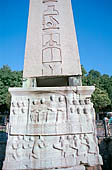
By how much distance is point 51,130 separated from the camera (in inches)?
84.3

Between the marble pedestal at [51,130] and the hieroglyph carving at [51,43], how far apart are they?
0.57 m

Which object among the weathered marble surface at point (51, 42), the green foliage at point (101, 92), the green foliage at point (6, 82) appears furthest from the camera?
the green foliage at point (6, 82)

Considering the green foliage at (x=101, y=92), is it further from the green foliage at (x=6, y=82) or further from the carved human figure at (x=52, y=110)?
the carved human figure at (x=52, y=110)

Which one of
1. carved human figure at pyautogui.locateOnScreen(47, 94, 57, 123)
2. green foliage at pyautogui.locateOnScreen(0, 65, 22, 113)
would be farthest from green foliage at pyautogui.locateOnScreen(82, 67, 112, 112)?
carved human figure at pyautogui.locateOnScreen(47, 94, 57, 123)

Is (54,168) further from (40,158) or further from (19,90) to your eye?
(19,90)

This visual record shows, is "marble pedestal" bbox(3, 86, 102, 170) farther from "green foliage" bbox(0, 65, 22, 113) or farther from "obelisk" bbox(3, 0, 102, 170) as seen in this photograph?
"green foliage" bbox(0, 65, 22, 113)

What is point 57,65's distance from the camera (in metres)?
2.69

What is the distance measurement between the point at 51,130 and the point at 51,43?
6.39 feet

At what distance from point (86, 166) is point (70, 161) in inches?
11.9

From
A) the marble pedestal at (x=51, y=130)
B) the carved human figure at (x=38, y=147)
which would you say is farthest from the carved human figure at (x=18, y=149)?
the carved human figure at (x=38, y=147)

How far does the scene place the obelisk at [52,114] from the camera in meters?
2.01

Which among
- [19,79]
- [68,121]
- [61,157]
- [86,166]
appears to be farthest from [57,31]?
[19,79]

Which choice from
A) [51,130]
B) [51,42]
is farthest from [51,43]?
[51,130]

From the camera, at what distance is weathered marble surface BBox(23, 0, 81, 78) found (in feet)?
8.71
